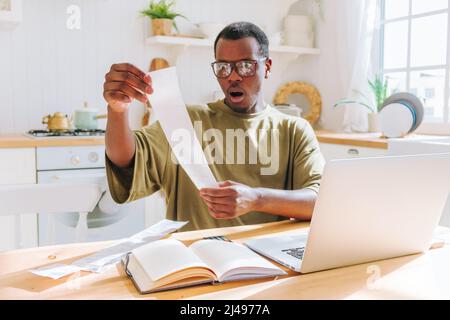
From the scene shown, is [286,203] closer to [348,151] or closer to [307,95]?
[348,151]

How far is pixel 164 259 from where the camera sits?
2.79 feet

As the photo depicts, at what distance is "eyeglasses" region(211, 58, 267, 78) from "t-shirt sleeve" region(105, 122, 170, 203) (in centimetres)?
24

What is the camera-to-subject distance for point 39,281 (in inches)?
32.9

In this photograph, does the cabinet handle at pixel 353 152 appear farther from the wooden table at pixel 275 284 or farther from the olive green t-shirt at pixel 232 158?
the wooden table at pixel 275 284

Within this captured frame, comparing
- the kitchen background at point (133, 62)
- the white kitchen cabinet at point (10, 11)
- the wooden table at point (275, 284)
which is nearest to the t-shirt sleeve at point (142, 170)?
the wooden table at point (275, 284)

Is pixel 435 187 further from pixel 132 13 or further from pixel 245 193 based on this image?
pixel 132 13

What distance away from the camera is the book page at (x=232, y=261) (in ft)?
2.74

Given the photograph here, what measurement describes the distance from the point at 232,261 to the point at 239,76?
0.74m

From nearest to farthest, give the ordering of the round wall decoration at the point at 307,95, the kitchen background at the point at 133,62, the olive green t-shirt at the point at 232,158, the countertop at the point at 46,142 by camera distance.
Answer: the olive green t-shirt at the point at 232,158 < the countertop at the point at 46,142 < the kitchen background at the point at 133,62 < the round wall decoration at the point at 307,95

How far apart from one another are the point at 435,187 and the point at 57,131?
2.24 m

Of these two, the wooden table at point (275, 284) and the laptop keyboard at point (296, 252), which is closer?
the wooden table at point (275, 284)

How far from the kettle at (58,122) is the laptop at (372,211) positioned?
2.07 m

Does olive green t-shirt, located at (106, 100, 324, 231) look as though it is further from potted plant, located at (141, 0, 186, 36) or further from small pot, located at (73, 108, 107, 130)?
potted plant, located at (141, 0, 186, 36)

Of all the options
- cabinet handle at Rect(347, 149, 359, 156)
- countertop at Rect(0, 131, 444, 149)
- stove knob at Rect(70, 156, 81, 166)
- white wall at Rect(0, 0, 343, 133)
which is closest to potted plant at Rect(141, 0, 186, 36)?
white wall at Rect(0, 0, 343, 133)
